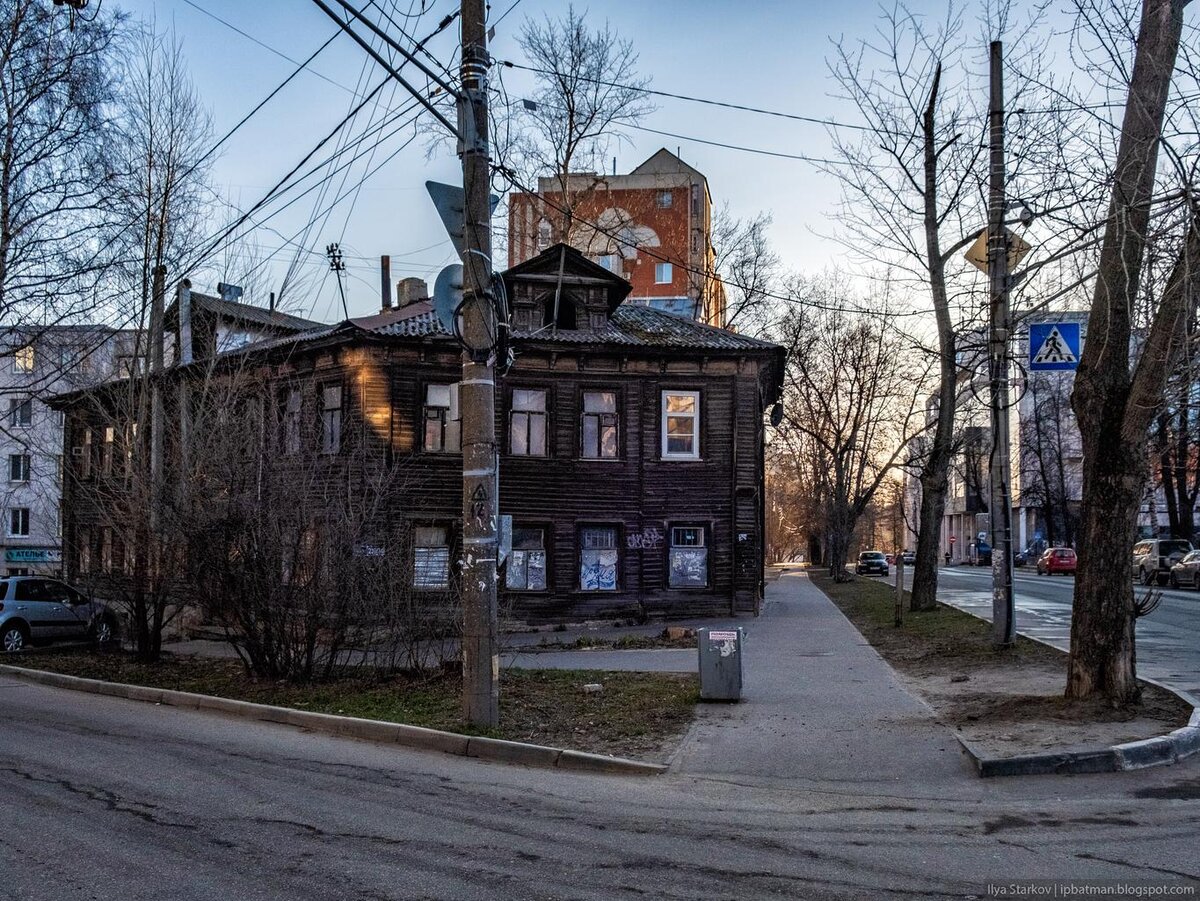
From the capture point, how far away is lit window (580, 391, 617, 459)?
25.0m

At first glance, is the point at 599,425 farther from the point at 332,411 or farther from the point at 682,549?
the point at 332,411

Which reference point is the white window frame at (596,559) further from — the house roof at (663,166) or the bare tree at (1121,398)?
the house roof at (663,166)

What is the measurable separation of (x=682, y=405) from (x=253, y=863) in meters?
20.5

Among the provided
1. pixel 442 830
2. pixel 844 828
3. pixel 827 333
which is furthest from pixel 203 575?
pixel 827 333

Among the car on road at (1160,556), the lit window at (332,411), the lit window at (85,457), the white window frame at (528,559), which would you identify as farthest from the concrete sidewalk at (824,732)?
the car on road at (1160,556)

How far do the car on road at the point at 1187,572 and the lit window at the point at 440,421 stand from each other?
2729 centimetres

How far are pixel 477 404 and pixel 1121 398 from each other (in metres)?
6.34

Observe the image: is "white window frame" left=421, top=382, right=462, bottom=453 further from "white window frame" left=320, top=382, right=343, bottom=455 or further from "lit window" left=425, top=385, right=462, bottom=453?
"white window frame" left=320, top=382, right=343, bottom=455

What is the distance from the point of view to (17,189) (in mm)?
18688

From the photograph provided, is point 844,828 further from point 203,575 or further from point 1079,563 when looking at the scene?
point 203,575

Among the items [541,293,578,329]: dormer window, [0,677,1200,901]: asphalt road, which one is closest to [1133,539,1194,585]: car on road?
[541,293,578,329]: dormer window

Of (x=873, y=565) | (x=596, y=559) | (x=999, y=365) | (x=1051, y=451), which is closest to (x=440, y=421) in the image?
(x=596, y=559)

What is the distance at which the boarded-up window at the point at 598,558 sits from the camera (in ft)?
81.1

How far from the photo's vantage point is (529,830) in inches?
254
